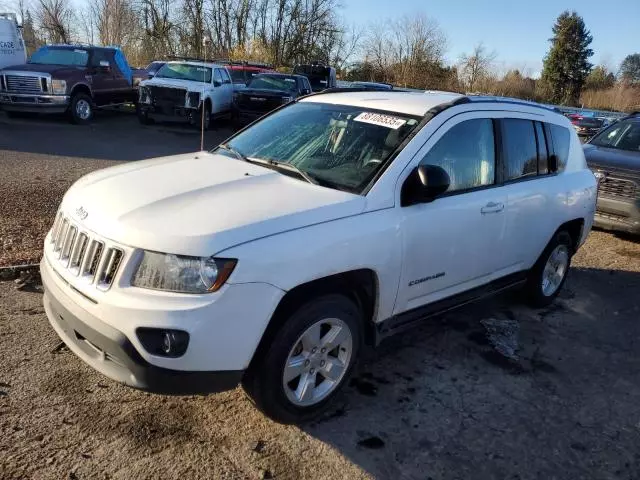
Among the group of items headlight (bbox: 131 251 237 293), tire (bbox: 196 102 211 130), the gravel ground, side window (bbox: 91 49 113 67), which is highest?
side window (bbox: 91 49 113 67)

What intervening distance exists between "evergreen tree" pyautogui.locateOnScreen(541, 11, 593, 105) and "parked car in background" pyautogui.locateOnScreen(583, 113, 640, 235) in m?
52.6

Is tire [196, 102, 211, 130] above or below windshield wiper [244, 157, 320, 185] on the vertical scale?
below

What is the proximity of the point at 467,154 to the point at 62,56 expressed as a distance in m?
14.2

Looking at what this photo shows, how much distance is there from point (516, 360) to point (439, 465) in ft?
5.04

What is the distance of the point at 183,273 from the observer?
8.38ft

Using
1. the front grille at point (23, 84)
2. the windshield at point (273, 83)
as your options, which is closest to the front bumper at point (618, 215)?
the windshield at point (273, 83)

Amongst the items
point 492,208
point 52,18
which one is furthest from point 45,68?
point 52,18

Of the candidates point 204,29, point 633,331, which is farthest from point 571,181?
point 204,29

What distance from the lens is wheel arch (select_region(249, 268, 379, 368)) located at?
2.82m

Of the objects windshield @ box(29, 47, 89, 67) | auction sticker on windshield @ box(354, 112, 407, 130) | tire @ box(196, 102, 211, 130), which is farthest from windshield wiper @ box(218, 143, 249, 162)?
windshield @ box(29, 47, 89, 67)

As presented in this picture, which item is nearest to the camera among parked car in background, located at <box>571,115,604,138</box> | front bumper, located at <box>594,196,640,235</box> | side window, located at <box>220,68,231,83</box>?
front bumper, located at <box>594,196,640,235</box>

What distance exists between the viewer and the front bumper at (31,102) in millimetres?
13648

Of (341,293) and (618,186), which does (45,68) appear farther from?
(341,293)

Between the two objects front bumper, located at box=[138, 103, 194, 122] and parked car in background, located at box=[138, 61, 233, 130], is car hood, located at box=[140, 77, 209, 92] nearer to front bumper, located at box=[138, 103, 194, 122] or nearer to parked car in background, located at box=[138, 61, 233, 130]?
parked car in background, located at box=[138, 61, 233, 130]
